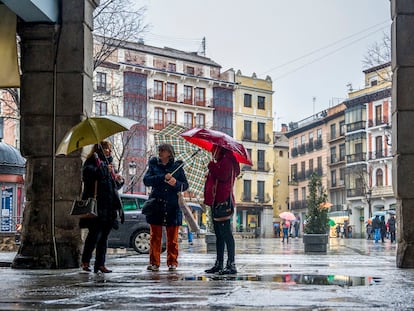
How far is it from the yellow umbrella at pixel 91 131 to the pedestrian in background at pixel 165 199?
81 cm

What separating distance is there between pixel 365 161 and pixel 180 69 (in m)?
20.2

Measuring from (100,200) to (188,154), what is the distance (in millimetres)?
2849

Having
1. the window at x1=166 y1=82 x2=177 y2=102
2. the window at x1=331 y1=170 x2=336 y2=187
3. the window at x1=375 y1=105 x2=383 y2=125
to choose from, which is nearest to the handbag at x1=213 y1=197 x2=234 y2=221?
the window at x1=166 y1=82 x2=177 y2=102

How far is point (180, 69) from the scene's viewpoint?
66125 mm

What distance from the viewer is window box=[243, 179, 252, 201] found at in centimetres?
7150

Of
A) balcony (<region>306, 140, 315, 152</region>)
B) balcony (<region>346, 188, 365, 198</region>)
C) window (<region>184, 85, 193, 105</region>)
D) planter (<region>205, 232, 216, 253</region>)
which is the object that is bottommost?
planter (<region>205, 232, 216, 253</region>)

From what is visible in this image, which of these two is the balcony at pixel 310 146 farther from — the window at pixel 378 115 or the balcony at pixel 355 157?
the window at pixel 378 115

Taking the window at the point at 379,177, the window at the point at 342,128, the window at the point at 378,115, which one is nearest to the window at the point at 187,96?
the window at the point at 342,128

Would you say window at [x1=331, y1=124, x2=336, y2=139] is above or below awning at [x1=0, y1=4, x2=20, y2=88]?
above

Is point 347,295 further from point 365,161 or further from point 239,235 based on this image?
point 365,161

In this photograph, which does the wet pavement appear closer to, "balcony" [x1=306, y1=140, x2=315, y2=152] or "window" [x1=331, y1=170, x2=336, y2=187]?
"window" [x1=331, y1=170, x2=336, y2=187]

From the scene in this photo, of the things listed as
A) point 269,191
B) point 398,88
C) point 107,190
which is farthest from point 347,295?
point 269,191

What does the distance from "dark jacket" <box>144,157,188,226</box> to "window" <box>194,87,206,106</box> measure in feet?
191

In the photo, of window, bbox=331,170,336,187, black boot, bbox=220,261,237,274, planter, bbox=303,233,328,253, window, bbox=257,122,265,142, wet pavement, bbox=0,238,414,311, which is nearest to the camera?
wet pavement, bbox=0,238,414,311
